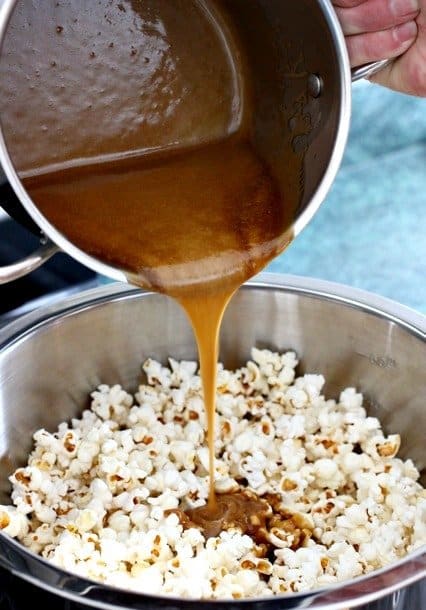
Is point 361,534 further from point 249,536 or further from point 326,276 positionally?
point 326,276

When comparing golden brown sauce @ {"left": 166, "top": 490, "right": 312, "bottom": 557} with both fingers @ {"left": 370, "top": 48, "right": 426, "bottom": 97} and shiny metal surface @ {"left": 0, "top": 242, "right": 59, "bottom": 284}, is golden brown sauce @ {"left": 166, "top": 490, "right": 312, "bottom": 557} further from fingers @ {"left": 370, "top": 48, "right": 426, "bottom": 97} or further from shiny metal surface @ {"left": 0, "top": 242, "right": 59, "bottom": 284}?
fingers @ {"left": 370, "top": 48, "right": 426, "bottom": 97}

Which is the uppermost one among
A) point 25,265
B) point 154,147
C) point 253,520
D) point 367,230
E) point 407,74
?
point 367,230

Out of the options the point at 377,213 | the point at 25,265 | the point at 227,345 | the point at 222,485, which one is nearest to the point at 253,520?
the point at 222,485

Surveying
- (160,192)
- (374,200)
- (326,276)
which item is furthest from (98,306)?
(374,200)

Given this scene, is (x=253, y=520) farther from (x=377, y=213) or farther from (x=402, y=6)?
(x=377, y=213)

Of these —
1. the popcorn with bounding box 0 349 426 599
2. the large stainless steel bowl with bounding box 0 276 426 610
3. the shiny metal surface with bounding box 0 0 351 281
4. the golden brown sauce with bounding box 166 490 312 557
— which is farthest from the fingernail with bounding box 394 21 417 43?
the golden brown sauce with bounding box 166 490 312 557

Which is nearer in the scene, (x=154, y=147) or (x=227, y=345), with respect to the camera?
(x=154, y=147)
